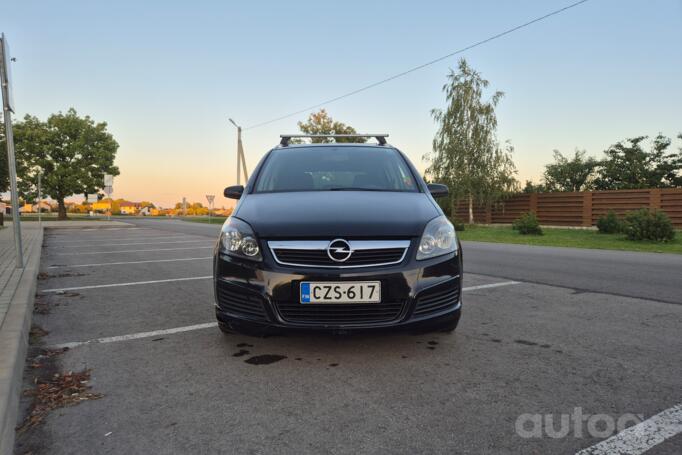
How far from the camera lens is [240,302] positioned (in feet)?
Result: 10.1

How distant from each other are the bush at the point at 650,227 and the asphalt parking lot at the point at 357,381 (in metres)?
12.6

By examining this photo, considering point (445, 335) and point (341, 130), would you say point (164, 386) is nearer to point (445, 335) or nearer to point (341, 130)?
point (445, 335)

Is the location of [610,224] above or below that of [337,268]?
below

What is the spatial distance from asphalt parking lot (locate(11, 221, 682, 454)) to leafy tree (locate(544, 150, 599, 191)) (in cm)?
4625

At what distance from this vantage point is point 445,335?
3.76 meters

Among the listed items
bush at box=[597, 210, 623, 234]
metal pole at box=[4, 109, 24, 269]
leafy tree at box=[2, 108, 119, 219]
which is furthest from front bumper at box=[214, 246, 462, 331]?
leafy tree at box=[2, 108, 119, 219]

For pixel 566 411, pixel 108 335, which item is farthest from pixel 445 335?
pixel 108 335

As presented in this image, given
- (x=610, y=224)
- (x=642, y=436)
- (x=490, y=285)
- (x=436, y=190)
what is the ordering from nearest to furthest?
(x=642, y=436), (x=436, y=190), (x=490, y=285), (x=610, y=224)

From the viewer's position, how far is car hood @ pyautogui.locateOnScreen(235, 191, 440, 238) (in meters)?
3.05

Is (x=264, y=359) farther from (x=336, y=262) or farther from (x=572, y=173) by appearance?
(x=572, y=173)

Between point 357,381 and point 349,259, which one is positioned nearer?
point 357,381

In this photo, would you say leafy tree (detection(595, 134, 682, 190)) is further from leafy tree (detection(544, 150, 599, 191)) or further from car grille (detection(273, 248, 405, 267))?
car grille (detection(273, 248, 405, 267))

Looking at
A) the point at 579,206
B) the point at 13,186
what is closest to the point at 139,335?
the point at 13,186

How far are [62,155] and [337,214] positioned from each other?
44.9 meters
